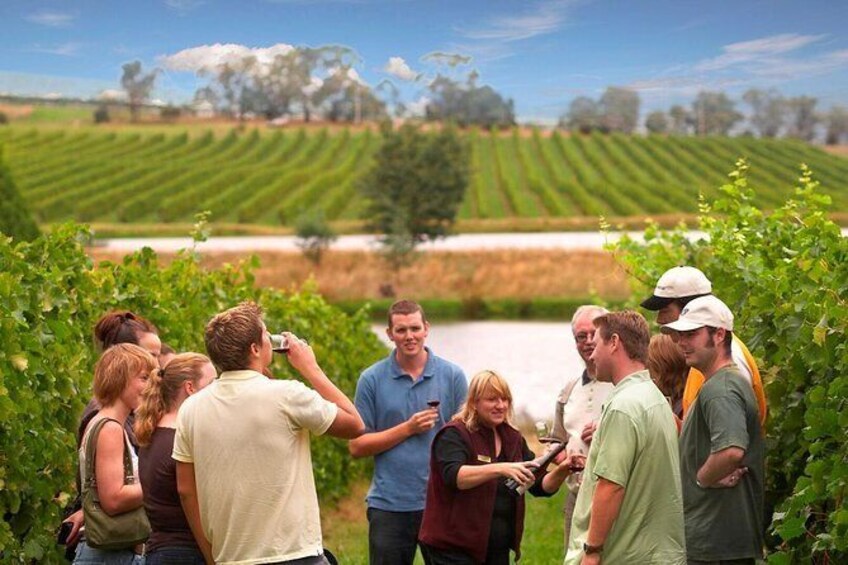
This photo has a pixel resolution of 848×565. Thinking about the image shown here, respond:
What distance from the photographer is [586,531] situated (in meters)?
5.28

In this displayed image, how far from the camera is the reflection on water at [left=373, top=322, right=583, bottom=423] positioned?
1473 inches

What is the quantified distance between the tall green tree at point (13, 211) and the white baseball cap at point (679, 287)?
92.0 feet

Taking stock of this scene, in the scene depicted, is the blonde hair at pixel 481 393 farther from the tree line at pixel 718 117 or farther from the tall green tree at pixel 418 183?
the tree line at pixel 718 117

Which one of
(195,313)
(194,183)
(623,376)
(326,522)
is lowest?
(194,183)

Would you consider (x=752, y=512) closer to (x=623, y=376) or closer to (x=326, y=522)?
(x=623, y=376)

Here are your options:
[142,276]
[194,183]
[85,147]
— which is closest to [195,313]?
[142,276]

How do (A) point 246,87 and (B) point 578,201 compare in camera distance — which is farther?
(A) point 246,87

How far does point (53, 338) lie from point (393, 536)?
6.74ft

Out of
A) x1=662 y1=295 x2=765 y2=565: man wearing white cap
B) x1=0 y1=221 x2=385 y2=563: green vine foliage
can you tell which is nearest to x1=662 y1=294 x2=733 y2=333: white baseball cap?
x1=662 y1=295 x2=765 y2=565: man wearing white cap

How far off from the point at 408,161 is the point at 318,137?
41.8 metres

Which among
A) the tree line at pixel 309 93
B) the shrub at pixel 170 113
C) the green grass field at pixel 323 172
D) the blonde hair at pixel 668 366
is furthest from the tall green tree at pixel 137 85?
the blonde hair at pixel 668 366

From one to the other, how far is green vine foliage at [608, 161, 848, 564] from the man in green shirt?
28.1 inches

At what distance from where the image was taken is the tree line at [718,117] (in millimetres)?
127125

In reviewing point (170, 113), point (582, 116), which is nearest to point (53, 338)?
point (582, 116)
